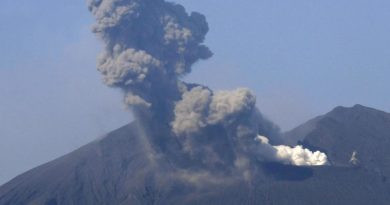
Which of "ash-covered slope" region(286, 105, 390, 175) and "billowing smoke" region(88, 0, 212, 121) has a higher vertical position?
"billowing smoke" region(88, 0, 212, 121)

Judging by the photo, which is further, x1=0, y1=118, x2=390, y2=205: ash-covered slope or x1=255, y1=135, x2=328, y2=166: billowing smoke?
x1=255, y1=135, x2=328, y2=166: billowing smoke

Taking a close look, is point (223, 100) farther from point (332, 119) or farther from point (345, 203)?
point (332, 119)

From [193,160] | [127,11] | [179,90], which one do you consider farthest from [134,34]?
[193,160]

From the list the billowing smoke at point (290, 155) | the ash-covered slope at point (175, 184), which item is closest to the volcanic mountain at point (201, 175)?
the ash-covered slope at point (175, 184)

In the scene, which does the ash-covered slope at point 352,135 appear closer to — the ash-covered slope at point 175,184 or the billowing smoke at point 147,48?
the ash-covered slope at point 175,184

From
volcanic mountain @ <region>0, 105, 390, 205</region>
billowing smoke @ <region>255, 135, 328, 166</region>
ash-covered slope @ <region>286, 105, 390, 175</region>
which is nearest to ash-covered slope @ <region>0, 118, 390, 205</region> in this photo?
volcanic mountain @ <region>0, 105, 390, 205</region>

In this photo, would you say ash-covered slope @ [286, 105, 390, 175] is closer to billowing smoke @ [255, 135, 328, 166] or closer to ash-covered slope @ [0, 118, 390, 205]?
billowing smoke @ [255, 135, 328, 166]

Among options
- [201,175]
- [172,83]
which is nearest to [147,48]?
[172,83]
